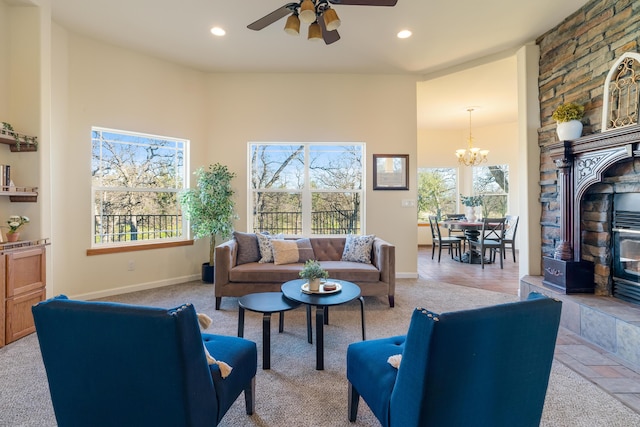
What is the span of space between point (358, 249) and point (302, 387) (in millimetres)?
2072

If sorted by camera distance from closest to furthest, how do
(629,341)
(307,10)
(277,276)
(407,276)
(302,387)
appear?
1. (302,387)
2. (307,10)
3. (629,341)
4. (277,276)
5. (407,276)

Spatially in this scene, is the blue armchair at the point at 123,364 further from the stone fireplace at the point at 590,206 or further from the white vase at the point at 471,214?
the white vase at the point at 471,214

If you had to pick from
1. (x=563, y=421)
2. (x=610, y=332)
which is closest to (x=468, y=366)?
(x=563, y=421)

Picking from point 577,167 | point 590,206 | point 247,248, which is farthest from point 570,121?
point 247,248

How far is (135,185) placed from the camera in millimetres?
4191

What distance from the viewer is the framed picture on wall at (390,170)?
187 inches

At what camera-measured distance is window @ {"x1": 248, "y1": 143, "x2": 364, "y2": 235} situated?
4.82 m

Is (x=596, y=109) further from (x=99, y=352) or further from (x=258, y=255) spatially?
(x=99, y=352)

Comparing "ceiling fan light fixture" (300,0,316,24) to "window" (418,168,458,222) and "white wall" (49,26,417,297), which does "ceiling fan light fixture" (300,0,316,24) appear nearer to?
"white wall" (49,26,417,297)

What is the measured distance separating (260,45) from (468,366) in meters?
4.10

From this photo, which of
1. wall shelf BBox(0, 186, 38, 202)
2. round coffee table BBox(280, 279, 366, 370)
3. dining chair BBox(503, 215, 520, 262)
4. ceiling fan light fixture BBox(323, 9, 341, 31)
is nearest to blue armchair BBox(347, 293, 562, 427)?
round coffee table BBox(280, 279, 366, 370)

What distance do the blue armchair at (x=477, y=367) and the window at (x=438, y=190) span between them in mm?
7023

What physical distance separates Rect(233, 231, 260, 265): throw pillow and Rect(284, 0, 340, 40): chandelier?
2.40 metres

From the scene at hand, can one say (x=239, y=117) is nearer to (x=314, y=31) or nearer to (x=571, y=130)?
(x=314, y=31)
